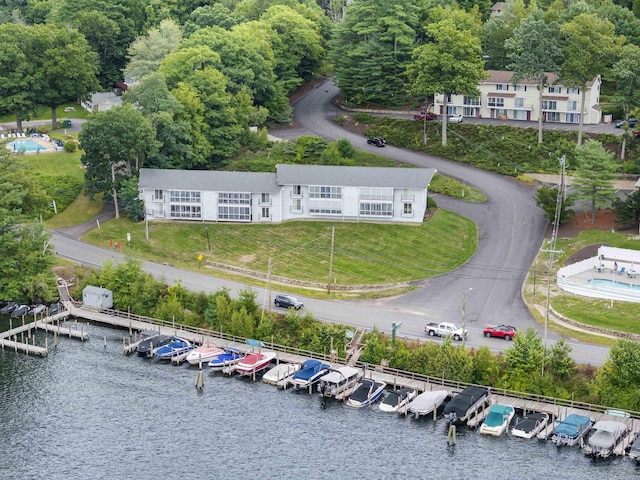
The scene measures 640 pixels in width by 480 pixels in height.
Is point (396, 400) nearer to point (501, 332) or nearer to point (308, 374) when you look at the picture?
point (308, 374)

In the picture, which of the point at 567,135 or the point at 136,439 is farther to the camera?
the point at 567,135

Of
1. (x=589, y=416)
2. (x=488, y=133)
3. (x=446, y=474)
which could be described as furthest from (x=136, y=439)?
(x=488, y=133)

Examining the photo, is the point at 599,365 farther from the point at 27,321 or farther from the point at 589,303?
the point at 27,321

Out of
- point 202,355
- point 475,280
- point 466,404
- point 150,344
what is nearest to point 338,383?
point 466,404

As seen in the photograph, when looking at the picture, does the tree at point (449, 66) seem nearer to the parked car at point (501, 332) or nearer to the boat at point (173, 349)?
the parked car at point (501, 332)

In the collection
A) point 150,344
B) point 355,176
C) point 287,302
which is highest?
point 355,176

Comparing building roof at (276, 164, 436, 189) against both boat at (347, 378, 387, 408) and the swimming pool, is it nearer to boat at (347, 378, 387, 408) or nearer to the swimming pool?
boat at (347, 378, 387, 408)
